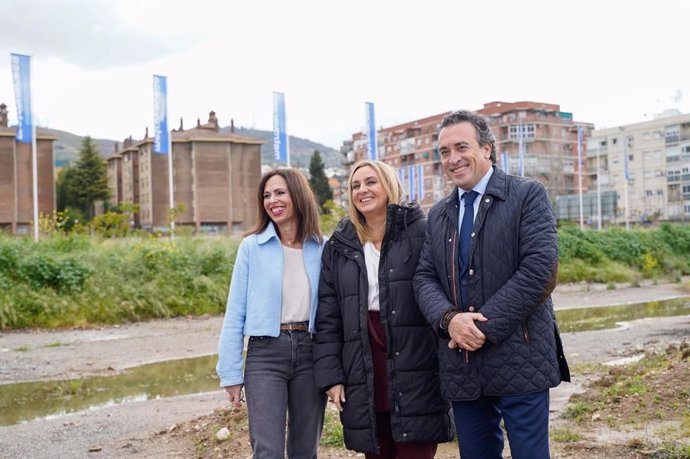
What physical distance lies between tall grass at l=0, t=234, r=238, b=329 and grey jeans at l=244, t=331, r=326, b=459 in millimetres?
12979

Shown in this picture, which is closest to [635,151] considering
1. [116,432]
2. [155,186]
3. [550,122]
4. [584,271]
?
[550,122]

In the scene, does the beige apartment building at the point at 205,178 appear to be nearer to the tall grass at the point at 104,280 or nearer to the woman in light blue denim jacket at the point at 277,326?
the tall grass at the point at 104,280

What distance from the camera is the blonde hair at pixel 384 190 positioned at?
4.00m

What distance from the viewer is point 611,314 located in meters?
18.3

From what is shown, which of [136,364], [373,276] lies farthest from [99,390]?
[373,276]

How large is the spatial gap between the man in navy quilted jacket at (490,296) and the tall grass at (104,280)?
13787 mm

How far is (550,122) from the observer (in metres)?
95.4

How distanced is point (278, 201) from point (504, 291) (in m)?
1.39

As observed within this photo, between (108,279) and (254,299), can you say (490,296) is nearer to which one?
(254,299)

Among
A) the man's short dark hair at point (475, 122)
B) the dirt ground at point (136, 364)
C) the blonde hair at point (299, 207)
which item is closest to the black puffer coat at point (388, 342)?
the blonde hair at point (299, 207)

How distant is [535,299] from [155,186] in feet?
226

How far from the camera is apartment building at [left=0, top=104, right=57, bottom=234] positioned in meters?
54.8

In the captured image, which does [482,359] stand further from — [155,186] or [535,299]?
[155,186]

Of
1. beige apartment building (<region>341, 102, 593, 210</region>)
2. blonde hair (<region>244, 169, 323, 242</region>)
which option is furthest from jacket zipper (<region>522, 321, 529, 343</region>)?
beige apartment building (<region>341, 102, 593, 210</region>)
